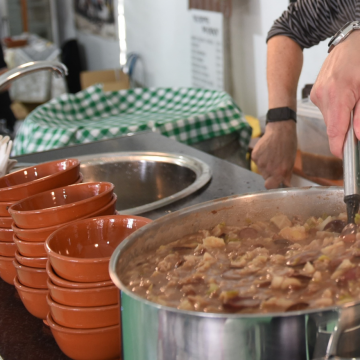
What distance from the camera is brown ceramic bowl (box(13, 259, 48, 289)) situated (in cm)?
94

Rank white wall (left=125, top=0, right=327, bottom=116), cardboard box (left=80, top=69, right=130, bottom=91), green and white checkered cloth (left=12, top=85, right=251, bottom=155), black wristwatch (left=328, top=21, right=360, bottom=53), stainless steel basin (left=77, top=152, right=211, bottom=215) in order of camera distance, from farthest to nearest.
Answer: cardboard box (left=80, top=69, right=130, bottom=91) → white wall (left=125, top=0, right=327, bottom=116) → green and white checkered cloth (left=12, top=85, right=251, bottom=155) → stainless steel basin (left=77, top=152, right=211, bottom=215) → black wristwatch (left=328, top=21, right=360, bottom=53)

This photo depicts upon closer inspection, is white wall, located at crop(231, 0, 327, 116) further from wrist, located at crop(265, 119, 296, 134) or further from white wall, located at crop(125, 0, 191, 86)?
wrist, located at crop(265, 119, 296, 134)

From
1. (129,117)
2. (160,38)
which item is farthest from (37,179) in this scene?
(160,38)

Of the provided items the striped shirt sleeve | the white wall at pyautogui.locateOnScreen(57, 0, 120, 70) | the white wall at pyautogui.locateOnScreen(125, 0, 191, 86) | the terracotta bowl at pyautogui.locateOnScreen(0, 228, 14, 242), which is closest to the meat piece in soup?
the terracotta bowl at pyautogui.locateOnScreen(0, 228, 14, 242)

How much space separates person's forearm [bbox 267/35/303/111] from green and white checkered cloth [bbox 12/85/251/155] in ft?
2.86

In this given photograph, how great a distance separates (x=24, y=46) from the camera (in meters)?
7.65

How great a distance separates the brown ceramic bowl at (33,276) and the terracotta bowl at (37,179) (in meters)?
0.19

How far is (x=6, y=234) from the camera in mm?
1062

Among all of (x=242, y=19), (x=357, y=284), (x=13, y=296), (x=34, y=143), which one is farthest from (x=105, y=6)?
(x=357, y=284)

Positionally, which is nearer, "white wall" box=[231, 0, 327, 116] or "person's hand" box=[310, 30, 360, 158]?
"person's hand" box=[310, 30, 360, 158]

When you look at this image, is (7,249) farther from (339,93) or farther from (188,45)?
(188,45)

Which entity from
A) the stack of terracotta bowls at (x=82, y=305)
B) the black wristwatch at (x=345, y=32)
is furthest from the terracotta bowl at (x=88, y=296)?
the black wristwatch at (x=345, y=32)

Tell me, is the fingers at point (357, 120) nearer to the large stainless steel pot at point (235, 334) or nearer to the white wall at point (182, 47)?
the large stainless steel pot at point (235, 334)

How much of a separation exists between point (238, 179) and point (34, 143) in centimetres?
154
